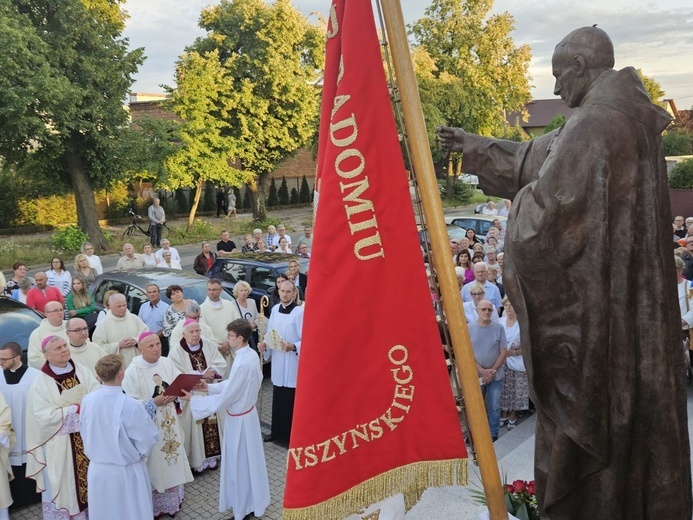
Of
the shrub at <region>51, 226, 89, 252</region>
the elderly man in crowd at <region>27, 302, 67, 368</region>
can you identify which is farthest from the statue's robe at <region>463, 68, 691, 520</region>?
the shrub at <region>51, 226, 89, 252</region>

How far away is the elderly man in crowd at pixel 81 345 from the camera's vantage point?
6340 millimetres

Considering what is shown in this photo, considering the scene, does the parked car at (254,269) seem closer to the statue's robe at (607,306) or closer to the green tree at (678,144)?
the statue's robe at (607,306)

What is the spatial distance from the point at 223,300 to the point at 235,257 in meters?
3.76

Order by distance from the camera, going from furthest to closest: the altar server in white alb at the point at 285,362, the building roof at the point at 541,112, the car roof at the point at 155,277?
the building roof at the point at 541,112
the car roof at the point at 155,277
the altar server in white alb at the point at 285,362

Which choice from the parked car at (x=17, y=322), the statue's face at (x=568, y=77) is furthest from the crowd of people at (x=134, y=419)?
the statue's face at (x=568, y=77)

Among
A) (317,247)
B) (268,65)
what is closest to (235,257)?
(317,247)

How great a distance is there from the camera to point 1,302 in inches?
330

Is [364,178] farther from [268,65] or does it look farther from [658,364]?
[268,65]

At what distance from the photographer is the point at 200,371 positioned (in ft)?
22.4

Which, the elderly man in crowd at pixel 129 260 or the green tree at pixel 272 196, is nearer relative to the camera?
the elderly man in crowd at pixel 129 260

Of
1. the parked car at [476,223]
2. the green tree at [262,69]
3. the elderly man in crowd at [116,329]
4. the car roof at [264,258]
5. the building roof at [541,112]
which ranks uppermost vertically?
the building roof at [541,112]

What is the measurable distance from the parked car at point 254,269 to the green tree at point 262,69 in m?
15.3

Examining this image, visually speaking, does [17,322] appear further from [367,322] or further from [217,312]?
[367,322]

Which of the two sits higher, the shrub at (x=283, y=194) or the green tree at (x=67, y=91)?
the green tree at (x=67, y=91)
